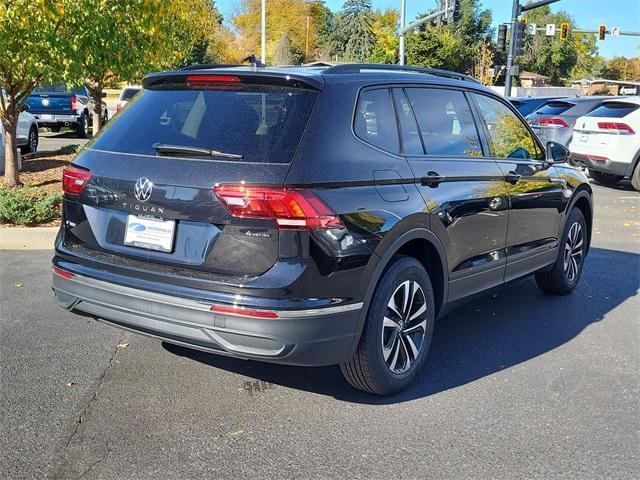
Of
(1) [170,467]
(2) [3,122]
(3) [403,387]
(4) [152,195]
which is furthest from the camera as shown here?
(2) [3,122]

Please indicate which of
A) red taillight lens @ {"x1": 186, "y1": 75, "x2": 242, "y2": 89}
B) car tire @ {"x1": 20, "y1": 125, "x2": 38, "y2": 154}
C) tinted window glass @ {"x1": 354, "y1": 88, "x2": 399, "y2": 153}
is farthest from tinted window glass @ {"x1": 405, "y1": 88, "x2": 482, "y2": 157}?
car tire @ {"x1": 20, "y1": 125, "x2": 38, "y2": 154}

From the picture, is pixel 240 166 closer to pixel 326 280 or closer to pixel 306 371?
pixel 326 280

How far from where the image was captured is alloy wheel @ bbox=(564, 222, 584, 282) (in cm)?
583

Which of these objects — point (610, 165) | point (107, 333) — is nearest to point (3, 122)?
point (107, 333)

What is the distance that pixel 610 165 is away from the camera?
12828 mm

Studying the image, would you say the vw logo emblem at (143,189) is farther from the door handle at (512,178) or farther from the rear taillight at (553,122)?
the rear taillight at (553,122)

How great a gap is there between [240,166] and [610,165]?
11438 mm

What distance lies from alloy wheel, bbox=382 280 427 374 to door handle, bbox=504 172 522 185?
→ 1.31 metres

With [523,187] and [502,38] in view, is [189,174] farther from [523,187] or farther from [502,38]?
[502,38]

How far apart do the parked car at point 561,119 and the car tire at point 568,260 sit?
34.5 feet

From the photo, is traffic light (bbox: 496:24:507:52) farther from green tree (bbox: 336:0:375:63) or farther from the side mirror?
green tree (bbox: 336:0:375:63)

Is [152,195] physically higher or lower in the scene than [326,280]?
higher

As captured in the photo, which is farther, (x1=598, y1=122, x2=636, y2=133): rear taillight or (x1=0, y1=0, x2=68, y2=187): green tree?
(x1=598, y1=122, x2=636, y2=133): rear taillight

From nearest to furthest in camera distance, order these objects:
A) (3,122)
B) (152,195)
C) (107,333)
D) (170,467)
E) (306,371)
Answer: (170,467) → (152,195) → (306,371) → (107,333) → (3,122)
